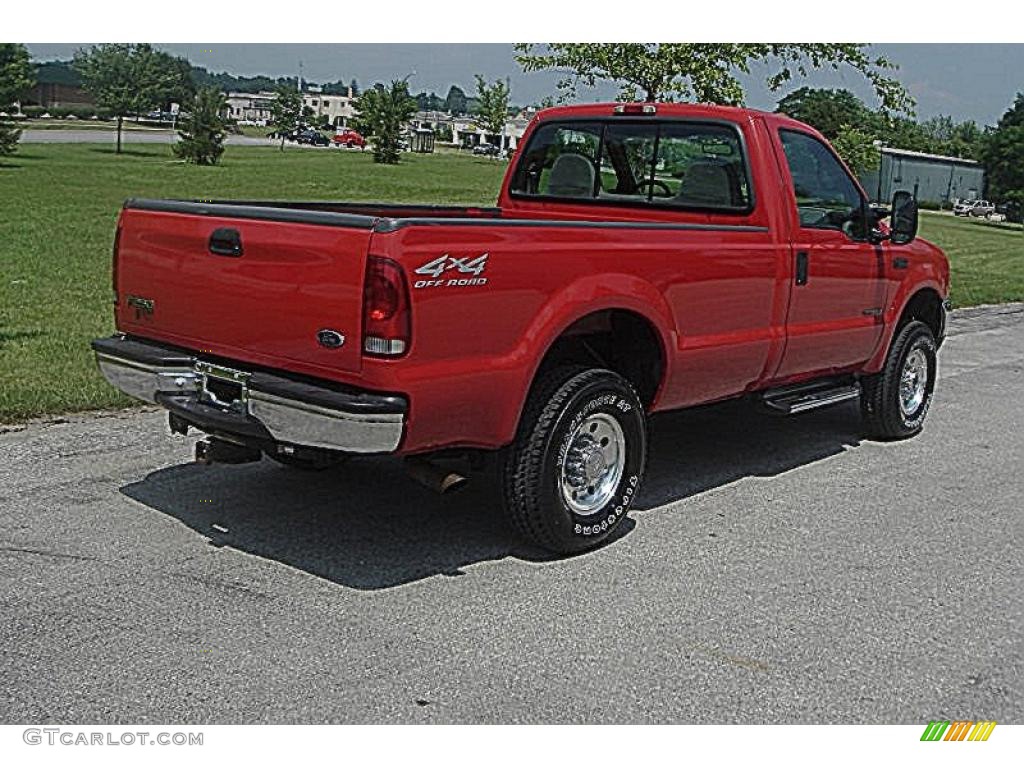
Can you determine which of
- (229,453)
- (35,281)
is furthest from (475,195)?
(229,453)

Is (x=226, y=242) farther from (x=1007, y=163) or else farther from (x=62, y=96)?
(x=62, y=96)

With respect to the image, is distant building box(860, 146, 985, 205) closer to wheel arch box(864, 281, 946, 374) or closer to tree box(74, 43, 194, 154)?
tree box(74, 43, 194, 154)

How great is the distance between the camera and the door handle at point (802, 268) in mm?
6930

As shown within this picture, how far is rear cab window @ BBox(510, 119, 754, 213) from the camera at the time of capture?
702 cm

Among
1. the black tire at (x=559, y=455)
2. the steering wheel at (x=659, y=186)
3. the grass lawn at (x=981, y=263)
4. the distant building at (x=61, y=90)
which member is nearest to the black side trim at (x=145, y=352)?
the black tire at (x=559, y=455)

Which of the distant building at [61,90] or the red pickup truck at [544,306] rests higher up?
the distant building at [61,90]

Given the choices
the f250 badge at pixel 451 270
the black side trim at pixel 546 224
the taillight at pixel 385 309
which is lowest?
the taillight at pixel 385 309

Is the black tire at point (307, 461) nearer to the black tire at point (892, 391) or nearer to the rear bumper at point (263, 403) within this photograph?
the rear bumper at point (263, 403)

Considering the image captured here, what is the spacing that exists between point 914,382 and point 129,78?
6777 centimetres

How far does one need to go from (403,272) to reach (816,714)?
Result: 208 cm

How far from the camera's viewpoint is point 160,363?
5551mm

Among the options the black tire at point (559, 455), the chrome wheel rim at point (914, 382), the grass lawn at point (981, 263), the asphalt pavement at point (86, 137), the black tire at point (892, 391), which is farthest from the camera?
the asphalt pavement at point (86, 137)
